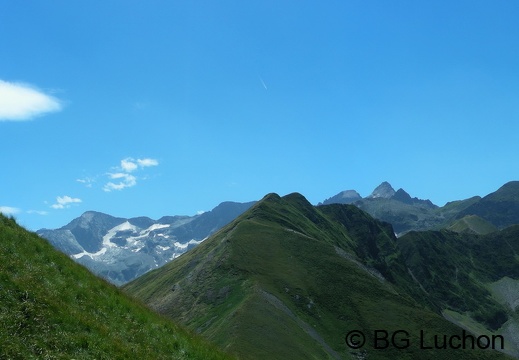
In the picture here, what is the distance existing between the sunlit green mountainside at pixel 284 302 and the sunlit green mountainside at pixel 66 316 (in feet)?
227

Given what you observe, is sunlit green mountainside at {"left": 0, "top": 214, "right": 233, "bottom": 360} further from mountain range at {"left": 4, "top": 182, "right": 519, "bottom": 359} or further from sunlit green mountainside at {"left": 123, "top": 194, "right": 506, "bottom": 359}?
sunlit green mountainside at {"left": 123, "top": 194, "right": 506, "bottom": 359}

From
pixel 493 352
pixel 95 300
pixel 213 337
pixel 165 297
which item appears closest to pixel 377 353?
pixel 493 352

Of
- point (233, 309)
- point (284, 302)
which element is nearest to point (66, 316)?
point (233, 309)

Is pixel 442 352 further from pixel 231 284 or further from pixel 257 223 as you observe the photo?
pixel 257 223

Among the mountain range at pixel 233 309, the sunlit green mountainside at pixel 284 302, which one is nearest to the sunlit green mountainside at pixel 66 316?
the mountain range at pixel 233 309

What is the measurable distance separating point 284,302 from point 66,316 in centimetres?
11839

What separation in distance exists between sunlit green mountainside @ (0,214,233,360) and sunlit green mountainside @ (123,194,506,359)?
69.2 meters

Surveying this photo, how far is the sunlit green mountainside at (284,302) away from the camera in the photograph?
10562cm

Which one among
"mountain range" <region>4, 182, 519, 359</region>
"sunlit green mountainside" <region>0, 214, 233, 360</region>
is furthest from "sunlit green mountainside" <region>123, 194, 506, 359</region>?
"sunlit green mountainside" <region>0, 214, 233, 360</region>

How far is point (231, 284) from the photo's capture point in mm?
138750

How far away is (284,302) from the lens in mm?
131125

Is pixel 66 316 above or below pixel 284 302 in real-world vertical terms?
above

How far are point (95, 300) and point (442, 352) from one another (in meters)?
129

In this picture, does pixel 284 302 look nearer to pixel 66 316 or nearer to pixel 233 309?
pixel 233 309
